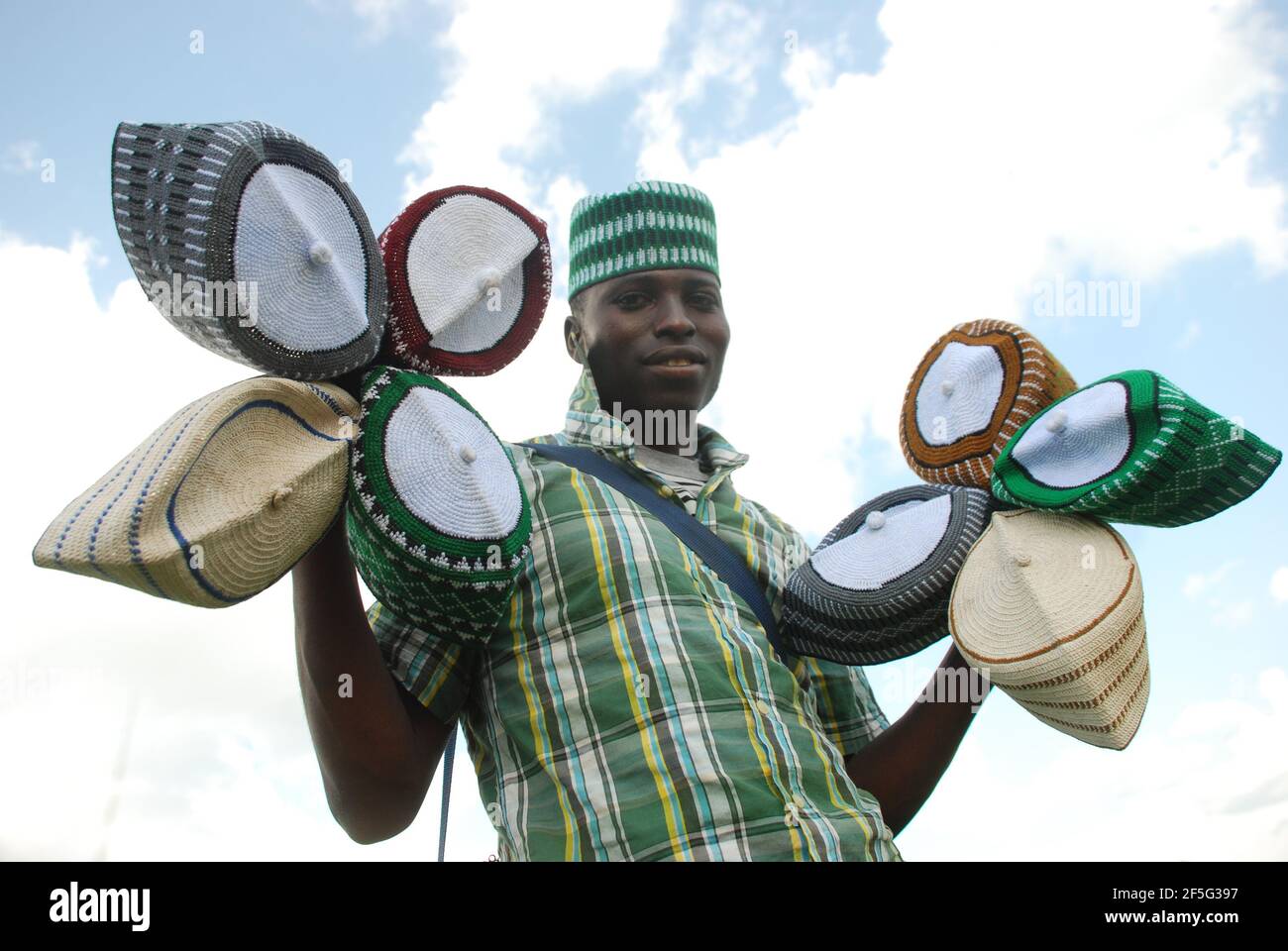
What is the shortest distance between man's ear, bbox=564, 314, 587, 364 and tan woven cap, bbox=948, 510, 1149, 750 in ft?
2.96

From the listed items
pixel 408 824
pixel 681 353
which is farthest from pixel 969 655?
pixel 408 824

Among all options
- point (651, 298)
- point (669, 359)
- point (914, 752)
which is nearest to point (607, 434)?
point (669, 359)

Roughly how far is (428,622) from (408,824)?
1.29 ft

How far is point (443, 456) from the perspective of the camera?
1.39 metres

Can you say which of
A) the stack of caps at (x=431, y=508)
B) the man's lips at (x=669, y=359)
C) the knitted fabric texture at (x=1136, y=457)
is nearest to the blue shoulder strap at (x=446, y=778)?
the stack of caps at (x=431, y=508)

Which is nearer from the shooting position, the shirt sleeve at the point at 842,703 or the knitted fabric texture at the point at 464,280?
the knitted fabric texture at the point at 464,280

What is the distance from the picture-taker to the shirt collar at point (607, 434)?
193 centimetres

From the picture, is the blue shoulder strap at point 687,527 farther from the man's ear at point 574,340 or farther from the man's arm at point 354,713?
the man's arm at point 354,713

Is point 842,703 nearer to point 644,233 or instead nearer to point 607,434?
point 607,434

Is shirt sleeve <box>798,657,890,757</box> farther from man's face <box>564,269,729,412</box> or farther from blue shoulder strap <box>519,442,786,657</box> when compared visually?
man's face <box>564,269,729,412</box>

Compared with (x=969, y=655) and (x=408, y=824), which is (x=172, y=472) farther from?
(x=969, y=655)

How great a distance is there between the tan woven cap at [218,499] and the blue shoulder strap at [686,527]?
58 centimetres

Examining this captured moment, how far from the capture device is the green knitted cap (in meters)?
2.07

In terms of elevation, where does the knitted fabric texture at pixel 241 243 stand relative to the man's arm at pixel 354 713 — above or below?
above
